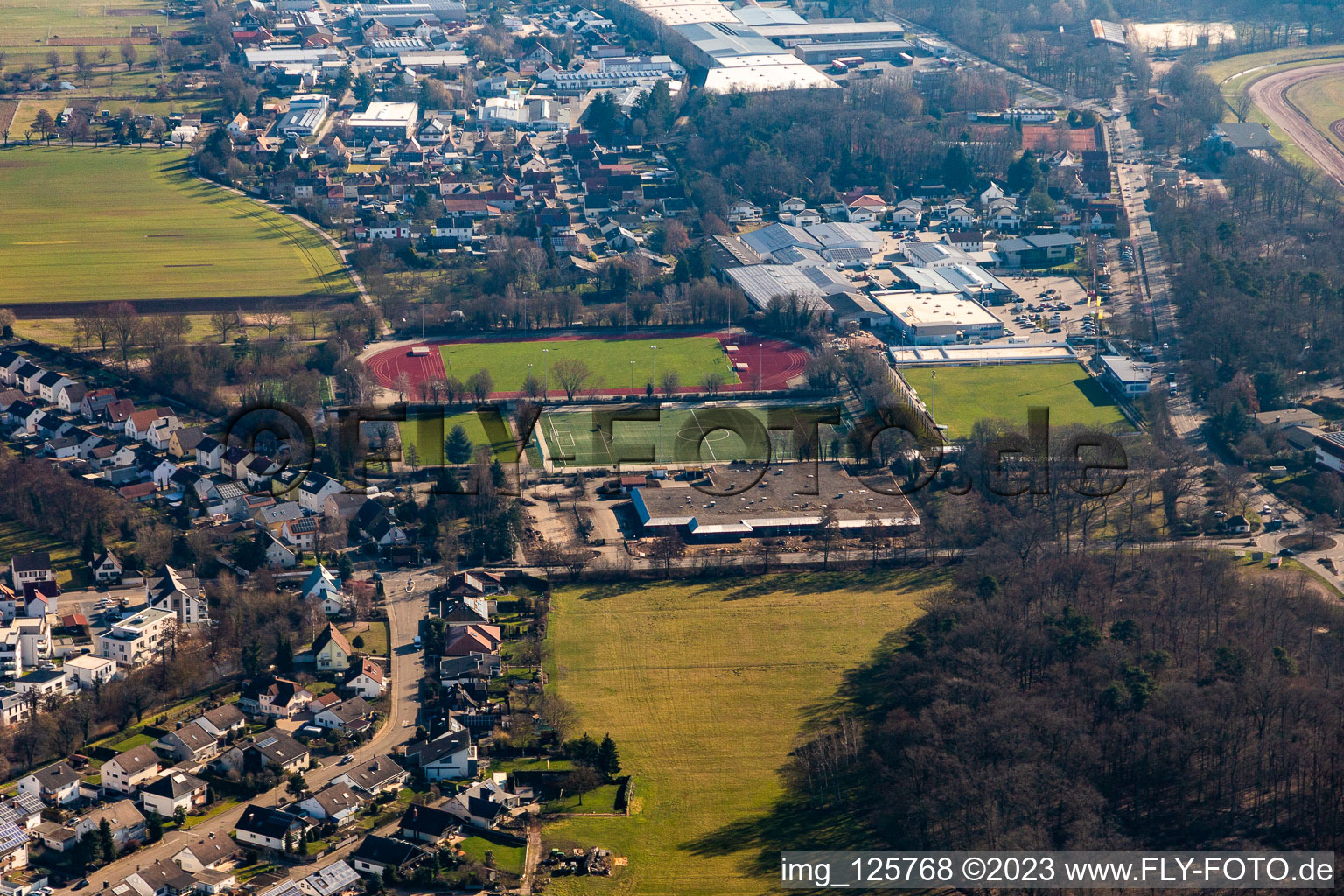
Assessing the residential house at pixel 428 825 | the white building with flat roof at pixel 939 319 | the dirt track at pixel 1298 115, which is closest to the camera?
the residential house at pixel 428 825

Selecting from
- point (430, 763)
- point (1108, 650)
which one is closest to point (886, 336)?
point (1108, 650)

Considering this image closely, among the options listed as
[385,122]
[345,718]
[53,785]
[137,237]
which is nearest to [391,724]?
[345,718]

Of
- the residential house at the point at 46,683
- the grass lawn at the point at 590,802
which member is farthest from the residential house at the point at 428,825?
the residential house at the point at 46,683

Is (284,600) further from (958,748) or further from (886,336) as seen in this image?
(886,336)

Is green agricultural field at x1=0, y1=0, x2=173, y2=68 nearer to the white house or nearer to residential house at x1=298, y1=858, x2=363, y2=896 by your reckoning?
the white house

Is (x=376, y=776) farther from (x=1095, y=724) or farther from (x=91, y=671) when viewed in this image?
(x=1095, y=724)

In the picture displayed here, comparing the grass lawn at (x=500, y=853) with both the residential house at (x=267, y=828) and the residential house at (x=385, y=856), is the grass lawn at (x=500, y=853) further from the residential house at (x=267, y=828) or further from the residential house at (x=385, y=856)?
the residential house at (x=267, y=828)

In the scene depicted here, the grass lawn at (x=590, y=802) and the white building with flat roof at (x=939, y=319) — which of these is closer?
the grass lawn at (x=590, y=802)
